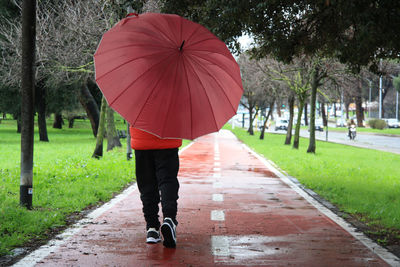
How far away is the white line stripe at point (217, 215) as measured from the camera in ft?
25.9

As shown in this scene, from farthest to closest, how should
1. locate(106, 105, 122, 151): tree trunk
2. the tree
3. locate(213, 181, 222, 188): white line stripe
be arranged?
the tree
locate(106, 105, 122, 151): tree trunk
locate(213, 181, 222, 188): white line stripe

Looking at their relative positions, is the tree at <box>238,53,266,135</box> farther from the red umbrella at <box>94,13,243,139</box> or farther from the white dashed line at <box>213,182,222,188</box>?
the red umbrella at <box>94,13,243,139</box>

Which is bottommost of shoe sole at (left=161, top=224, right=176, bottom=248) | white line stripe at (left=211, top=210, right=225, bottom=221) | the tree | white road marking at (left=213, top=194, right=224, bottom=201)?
white road marking at (left=213, top=194, right=224, bottom=201)

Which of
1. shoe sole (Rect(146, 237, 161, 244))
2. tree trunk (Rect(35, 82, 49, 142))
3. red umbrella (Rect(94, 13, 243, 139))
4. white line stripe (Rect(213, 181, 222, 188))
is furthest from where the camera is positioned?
tree trunk (Rect(35, 82, 49, 142))

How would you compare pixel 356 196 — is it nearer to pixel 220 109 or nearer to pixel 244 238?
pixel 244 238

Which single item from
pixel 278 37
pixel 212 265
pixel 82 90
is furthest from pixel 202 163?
pixel 82 90

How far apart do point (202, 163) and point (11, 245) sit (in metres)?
12.6

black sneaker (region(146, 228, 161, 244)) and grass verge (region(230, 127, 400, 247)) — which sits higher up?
black sneaker (region(146, 228, 161, 244))

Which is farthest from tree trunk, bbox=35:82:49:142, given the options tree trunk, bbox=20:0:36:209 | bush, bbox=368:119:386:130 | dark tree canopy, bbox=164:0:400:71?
bush, bbox=368:119:386:130

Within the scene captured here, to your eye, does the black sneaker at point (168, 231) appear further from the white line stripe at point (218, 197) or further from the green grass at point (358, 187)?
the white line stripe at point (218, 197)

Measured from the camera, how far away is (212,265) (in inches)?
205

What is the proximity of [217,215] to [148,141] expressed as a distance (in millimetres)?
2941

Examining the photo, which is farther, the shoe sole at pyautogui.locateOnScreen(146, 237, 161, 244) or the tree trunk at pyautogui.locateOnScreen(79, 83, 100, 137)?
the tree trunk at pyautogui.locateOnScreen(79, 83, 100, 137)

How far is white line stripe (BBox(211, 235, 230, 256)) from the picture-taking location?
5718 millimetres
